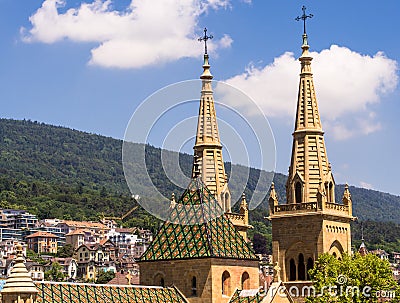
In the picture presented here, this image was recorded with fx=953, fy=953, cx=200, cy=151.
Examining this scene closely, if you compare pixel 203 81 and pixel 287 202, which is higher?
pixel 203 81

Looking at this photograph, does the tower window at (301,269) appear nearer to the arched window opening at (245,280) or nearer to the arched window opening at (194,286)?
the arched window opening at (245,280)

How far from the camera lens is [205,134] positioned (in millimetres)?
79062

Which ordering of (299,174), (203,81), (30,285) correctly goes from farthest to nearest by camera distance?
(203,81), (299,174), (30,285)

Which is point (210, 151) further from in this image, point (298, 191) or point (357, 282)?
point (357, 282)

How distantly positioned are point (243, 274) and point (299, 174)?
1546 centimetres

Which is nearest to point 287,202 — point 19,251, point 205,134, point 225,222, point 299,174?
point 299,174

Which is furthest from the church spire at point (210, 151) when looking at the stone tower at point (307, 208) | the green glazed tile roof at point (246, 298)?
the green glazed tile roof at point (246, 298)

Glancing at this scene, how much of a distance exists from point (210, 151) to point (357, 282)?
950 inches

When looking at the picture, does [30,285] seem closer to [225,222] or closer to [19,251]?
[19,251]

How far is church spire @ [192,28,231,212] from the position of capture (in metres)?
78.4

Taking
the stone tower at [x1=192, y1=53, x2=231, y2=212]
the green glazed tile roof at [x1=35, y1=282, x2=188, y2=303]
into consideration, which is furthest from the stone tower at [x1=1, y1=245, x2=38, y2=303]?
the stone tower at [x1=192, y1=53, x2=231, y2=212]

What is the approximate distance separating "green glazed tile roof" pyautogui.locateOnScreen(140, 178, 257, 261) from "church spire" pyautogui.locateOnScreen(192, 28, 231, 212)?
15018 mm

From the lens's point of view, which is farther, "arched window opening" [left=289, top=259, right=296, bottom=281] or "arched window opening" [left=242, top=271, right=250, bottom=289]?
"arched window opening" [left=289, top=259, right=296, bottom=281]

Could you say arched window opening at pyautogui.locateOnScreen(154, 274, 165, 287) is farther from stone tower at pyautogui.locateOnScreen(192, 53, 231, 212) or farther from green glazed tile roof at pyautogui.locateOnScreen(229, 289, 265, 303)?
stone tower at pyautogui.locateOnScreen(192, 53, 231, 212)
